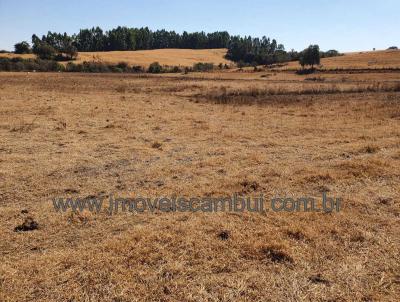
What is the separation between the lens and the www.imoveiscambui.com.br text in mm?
7719

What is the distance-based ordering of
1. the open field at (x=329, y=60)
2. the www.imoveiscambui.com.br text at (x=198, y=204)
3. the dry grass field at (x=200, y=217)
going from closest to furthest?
the dry grass field at (x=200, y=217) → the www.imoveiscambui.com.br text at (x=198, y=204) → the open field at (x=329, y=60)

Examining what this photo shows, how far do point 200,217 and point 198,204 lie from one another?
0.72 meters

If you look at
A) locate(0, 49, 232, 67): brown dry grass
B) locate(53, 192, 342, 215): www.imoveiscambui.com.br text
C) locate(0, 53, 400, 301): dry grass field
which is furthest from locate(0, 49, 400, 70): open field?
locate(53, 192, 342, 215): www.imoveiscambui.com.br text

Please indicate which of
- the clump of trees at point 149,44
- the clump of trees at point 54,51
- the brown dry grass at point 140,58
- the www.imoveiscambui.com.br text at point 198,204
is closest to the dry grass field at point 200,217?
the www.imoveiscambui.com.br text at point 198,204

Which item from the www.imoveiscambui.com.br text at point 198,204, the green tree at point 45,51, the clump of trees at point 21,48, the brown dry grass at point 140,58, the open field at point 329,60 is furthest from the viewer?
the clump of trees at point 21,48

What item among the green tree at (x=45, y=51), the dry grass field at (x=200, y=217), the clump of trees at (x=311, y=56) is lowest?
the dry grass field at (x=200, y=217)

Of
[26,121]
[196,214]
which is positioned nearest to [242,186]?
[196,214]

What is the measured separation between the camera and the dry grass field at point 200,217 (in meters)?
5.18

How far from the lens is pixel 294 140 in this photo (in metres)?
14.4

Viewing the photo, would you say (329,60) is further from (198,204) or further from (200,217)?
(200,217)

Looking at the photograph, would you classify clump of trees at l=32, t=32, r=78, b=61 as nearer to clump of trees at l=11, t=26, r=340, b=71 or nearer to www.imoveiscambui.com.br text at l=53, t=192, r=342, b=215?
clump of trees at l=11, t=26, r=340, b=71

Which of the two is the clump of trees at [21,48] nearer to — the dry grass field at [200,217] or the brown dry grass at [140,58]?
the brown dry grass at [140,58]

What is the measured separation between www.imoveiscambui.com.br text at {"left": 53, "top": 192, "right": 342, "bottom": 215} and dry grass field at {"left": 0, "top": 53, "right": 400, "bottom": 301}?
0.84 feet

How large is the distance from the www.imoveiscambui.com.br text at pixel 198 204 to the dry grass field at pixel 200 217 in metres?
0.26
